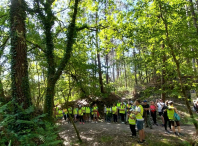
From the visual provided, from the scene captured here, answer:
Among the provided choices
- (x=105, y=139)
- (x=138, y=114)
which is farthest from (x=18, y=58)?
(x=105, y=139)

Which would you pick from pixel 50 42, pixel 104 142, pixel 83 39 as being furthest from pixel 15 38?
pixel 104 142

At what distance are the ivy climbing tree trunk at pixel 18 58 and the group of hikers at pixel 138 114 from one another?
2.93m

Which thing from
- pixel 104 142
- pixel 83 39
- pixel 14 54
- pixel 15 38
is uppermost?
pixel 83 39

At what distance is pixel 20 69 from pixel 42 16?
3310 millimetres

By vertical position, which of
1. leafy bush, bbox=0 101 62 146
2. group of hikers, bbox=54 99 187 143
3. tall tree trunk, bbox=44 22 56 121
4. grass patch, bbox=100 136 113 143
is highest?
tall tree trunk, bbox=44 22 56 121

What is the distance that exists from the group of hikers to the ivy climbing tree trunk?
9.60ft

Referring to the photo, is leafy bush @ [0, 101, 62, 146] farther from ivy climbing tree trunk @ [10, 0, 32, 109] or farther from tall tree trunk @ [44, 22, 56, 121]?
tall tree trunk @ [44, 22, 56, 121]

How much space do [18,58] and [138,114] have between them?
5645 mm

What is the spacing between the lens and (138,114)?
6359 mm

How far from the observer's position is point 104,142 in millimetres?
7578

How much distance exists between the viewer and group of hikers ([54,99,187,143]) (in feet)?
21.5

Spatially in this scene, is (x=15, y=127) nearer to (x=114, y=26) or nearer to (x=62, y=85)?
(x=62, y=85)

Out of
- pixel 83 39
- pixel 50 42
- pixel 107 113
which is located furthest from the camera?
pixel 107 113

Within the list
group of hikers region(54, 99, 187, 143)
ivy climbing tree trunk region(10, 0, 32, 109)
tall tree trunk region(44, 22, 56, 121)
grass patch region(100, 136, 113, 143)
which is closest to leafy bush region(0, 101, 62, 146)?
ivy climbing tree trunk region(10, 0, 32, 109)
